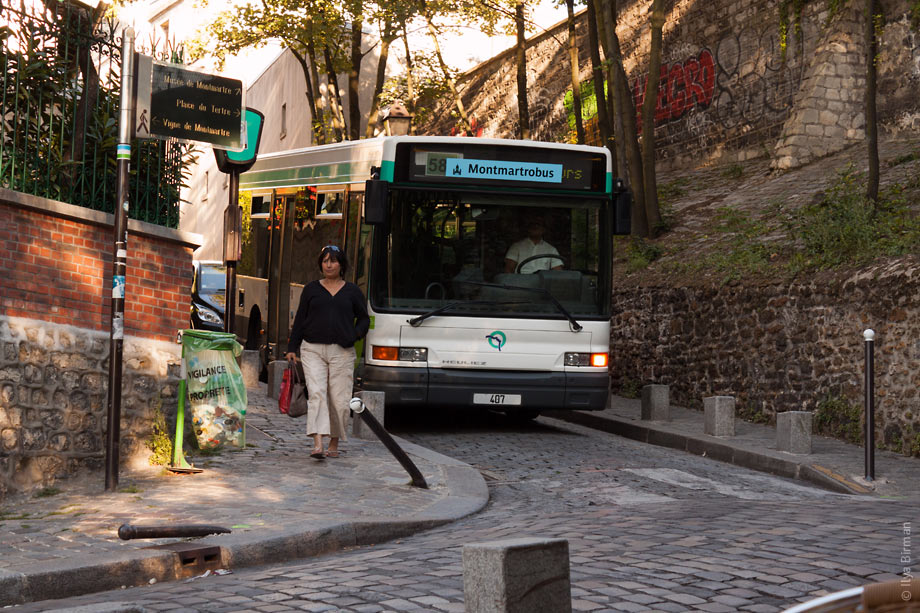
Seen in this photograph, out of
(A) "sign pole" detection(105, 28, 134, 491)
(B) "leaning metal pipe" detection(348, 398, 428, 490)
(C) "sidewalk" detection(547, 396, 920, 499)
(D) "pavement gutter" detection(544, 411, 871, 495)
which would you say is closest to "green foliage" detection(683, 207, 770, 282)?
(C) "sidewalk" detection(547, 396, 920, 499)

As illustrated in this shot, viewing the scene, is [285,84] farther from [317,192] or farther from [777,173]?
[317,192]

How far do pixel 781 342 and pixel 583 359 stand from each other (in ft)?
9.72

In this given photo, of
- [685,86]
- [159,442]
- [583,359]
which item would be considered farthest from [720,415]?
[685,86]

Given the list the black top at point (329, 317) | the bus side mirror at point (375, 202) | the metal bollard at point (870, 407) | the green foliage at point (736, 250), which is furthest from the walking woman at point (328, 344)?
the green foliage at point (736, 250)

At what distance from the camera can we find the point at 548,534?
6.57 m

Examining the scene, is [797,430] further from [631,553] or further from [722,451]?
[631,553]

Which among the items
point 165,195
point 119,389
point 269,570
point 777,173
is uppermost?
point 777,173

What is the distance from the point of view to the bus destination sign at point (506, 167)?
11.4 metres

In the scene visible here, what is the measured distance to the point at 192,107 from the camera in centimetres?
827

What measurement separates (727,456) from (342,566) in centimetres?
629

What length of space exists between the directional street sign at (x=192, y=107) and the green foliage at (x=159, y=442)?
2.09 metres

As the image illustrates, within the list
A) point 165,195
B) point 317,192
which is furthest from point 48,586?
point 317,192

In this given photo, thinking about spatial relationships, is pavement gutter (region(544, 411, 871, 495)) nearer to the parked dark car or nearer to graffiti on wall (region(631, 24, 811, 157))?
the parked dark car

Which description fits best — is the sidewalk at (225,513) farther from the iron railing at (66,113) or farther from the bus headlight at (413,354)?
the iron railing at (66,113)
